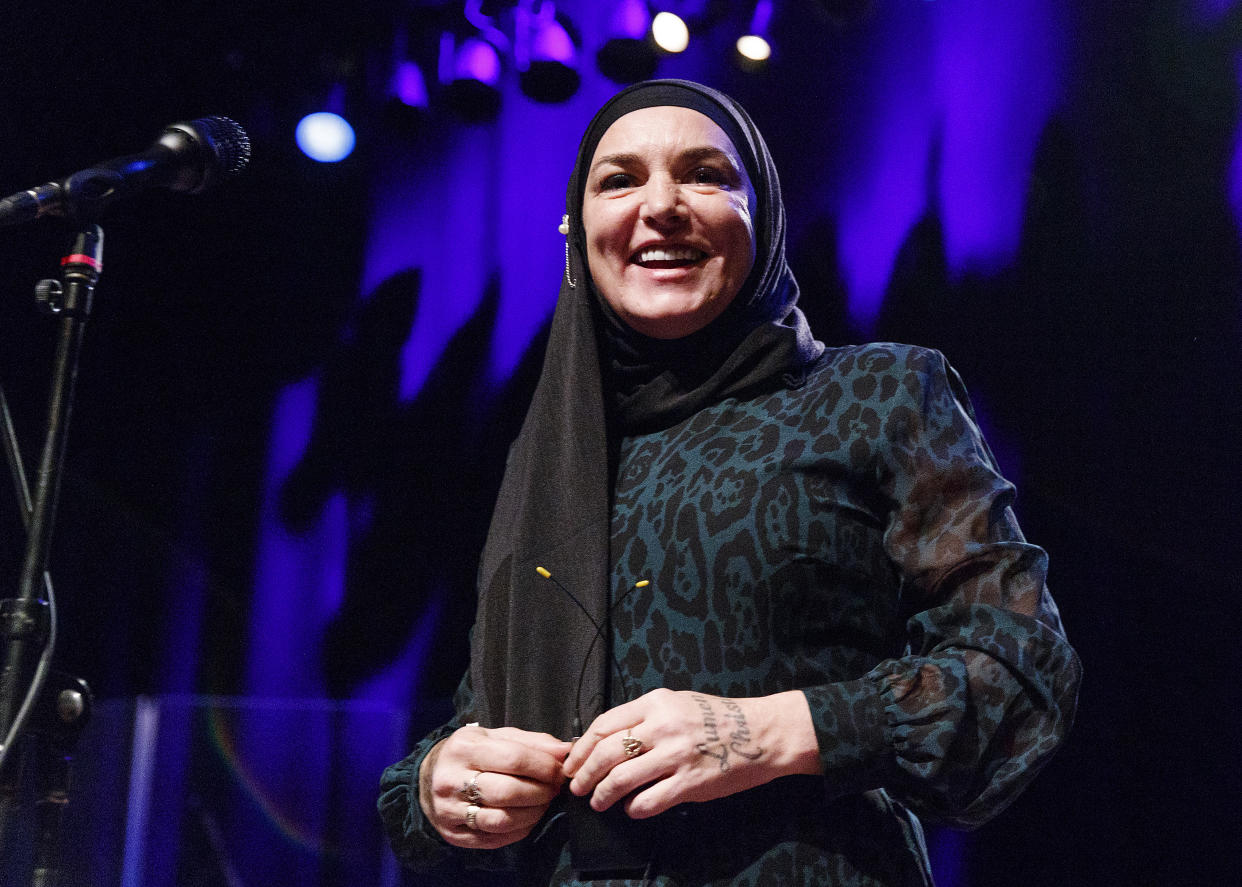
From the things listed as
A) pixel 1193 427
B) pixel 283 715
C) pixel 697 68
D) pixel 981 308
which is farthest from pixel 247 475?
pixel 1193 427

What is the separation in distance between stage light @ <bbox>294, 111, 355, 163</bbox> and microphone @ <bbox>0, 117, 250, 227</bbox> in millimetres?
1303

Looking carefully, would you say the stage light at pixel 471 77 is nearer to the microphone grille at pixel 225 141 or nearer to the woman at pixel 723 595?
the microphone grille at pixel 225 141

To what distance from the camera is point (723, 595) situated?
106 centimetres

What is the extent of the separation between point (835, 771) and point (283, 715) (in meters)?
2.14

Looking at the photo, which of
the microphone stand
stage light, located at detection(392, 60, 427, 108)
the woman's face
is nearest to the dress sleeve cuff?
the woman's face

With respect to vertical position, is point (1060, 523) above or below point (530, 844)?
above

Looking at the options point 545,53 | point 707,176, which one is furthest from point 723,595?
point 545,53

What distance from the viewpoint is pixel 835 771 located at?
3.03 feet

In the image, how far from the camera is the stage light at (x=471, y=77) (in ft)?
8.85

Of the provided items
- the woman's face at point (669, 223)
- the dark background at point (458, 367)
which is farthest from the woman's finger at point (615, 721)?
the dark background at point (458, 367)

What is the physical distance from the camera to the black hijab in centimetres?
112

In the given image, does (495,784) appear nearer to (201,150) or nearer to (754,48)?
(201,150)

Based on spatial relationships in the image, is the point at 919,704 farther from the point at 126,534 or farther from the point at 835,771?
the point at 126,534

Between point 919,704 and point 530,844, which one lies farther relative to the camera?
point 530,844
